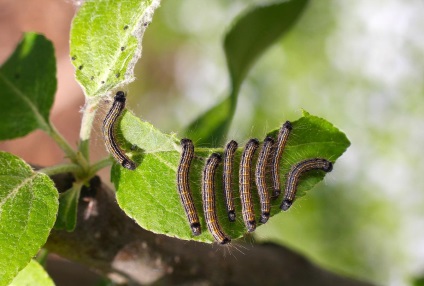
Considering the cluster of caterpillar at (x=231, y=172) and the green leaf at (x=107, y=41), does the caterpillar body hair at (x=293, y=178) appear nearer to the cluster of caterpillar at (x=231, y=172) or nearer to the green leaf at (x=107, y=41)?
the cluster of caterpillar at (x=231, y=172)

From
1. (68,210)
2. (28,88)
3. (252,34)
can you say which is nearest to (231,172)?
(68,210)

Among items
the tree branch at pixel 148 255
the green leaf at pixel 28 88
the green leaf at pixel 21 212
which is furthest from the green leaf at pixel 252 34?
the green leaf at pixel 21 212

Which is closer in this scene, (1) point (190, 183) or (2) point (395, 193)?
(1) point (190, 183)

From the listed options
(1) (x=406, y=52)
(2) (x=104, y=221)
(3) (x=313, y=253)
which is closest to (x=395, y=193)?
(3) (x=313, y=253)

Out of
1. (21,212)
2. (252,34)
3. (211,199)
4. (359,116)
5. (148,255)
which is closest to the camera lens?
(21,212)

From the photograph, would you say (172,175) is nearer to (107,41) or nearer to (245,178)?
(245,178)

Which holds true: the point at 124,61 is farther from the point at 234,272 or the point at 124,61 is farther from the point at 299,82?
the point at 299,82
